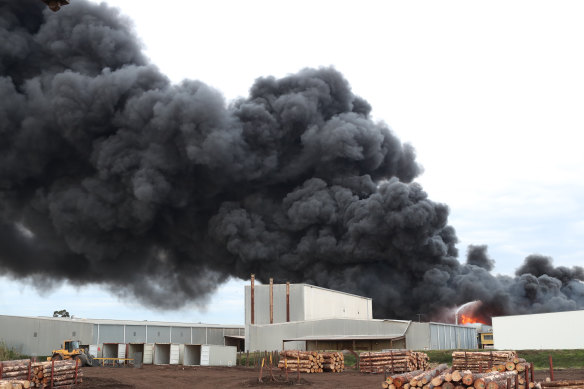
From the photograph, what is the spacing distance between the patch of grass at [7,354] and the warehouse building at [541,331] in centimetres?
3574

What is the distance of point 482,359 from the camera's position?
32.6m

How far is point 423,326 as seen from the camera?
5297 centimetres

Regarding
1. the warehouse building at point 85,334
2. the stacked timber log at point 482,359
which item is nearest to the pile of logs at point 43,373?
the stacked timber log at point 482,359

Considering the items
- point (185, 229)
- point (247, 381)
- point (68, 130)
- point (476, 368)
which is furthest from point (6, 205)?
point (476, 368)

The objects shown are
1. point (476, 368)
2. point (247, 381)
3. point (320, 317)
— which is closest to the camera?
point (247, 381)

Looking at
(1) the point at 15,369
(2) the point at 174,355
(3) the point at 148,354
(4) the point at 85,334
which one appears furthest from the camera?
(4) the point at 85,334

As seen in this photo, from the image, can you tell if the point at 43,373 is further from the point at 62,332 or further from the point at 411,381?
the point at 62,332

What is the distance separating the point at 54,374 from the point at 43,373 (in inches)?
18.3

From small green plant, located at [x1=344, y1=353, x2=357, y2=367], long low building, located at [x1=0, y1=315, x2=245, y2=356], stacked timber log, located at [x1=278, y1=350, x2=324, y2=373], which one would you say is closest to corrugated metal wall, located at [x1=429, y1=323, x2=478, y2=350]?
small green plant, located at [x1=344, y1=353, x2=357, y2=367]

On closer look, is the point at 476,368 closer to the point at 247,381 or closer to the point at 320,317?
the point at 247,381

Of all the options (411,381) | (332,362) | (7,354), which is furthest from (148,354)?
(411,381)

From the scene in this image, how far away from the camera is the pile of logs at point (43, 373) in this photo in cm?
2441

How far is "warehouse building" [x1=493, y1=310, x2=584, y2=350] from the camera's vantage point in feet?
145

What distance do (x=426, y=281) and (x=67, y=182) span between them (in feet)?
130
